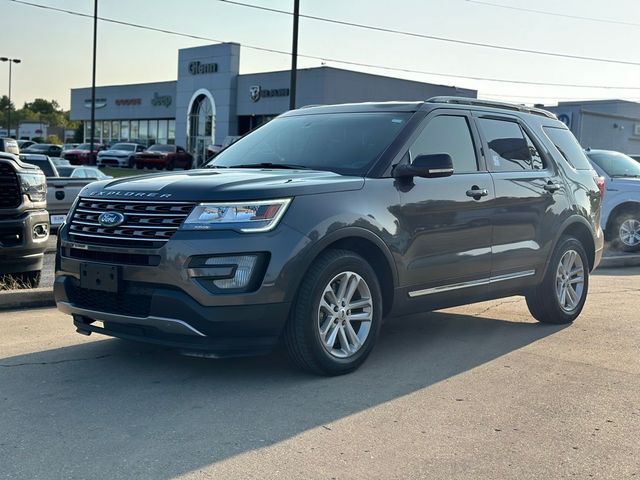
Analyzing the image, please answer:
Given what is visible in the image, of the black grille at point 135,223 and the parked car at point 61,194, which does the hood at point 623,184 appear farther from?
the black grille at point 135,223

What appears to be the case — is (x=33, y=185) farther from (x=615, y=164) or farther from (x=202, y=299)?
(x=615, y=164)

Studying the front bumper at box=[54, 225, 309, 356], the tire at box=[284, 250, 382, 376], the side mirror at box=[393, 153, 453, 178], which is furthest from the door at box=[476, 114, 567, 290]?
the front bumper at box=[54, 225, 309, 356]

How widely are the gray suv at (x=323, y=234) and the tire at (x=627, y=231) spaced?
7.18 meters

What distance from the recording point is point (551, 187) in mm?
6887

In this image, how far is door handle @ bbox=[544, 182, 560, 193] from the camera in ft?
22.4

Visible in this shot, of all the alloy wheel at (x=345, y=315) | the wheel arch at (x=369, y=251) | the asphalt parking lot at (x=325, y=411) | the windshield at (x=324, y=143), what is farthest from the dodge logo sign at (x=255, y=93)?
the alloy wheel at (x=345, y=315)

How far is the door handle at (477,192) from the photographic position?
601 cm

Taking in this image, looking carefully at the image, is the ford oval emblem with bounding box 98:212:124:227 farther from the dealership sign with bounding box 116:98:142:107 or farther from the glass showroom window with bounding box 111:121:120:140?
the glass showroom window with bounding box 111:121:120:140

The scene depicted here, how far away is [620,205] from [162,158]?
111ft

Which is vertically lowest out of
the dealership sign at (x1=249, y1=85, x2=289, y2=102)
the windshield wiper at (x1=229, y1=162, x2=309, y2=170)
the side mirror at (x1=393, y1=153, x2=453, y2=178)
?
the windshield wiper at (x1=229, y1=162, x2=309, y2=170)

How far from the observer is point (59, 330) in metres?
6.43

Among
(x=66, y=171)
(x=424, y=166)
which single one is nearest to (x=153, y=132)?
(x=66, y=171)

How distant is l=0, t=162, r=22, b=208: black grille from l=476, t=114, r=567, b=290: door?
Answer: 14.5 ft

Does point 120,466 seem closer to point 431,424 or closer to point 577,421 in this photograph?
point 431,424
